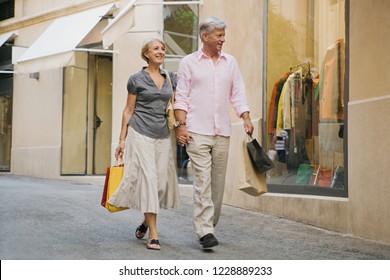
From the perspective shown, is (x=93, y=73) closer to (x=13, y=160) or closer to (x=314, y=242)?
(x=13, y=160)

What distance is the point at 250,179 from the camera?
5.99 metres

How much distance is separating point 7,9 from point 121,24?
354 inches

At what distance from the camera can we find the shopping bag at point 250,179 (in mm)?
5963

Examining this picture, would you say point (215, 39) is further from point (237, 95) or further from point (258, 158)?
point (258, 158)

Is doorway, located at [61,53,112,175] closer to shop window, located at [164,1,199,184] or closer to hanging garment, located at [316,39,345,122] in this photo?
shop window, located at [164,1,199,184]

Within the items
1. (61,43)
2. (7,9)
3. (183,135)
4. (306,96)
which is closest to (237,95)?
(183,135)

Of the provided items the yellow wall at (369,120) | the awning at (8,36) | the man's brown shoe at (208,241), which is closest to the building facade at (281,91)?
the yellow wall at (369,120)

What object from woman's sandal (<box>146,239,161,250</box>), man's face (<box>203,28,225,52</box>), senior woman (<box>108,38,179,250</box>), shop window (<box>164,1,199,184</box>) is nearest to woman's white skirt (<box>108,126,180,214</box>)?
senior woman (<box>108,38,179,250</box>)

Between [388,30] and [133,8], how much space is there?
636cm

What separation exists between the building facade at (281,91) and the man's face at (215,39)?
0.83m

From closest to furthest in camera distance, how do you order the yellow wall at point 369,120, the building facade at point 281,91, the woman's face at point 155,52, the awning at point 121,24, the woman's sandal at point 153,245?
the woman's sandal at point 153,245 → the woman's face at point 155,52 → the yellow wall at point 369,120 → the building facade at point 281,91 → the awning at point 121,24

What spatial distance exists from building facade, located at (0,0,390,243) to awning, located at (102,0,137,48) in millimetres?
31

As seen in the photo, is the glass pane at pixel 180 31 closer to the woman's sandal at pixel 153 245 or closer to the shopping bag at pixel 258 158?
the shopping bag at pixel 258 158
